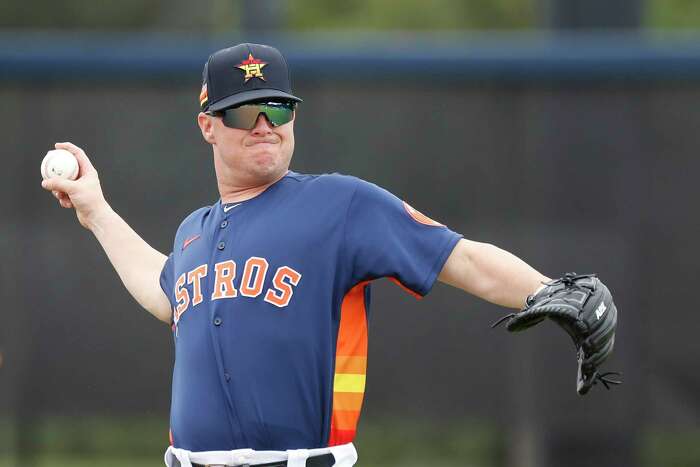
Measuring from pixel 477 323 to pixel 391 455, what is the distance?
0.83m

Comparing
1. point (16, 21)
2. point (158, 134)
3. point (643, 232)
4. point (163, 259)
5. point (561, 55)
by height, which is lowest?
point (163, 259)

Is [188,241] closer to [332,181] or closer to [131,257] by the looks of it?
[131,257]

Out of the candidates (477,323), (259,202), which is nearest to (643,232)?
(477,323)

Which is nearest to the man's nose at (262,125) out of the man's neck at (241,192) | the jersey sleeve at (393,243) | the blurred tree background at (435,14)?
the man's neck at (241,192)

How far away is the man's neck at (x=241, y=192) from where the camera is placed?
3357 mm

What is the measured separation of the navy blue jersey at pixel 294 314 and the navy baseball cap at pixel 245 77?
299mm

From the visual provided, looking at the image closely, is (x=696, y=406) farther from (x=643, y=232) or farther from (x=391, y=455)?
(x=391, y=455)

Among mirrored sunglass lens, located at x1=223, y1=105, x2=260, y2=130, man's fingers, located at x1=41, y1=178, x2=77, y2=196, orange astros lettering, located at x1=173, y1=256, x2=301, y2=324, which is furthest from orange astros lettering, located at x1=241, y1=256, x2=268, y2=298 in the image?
man's fingers, located at x1=41, y1=178, x2=77, y2=196

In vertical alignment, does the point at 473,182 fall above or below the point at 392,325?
above

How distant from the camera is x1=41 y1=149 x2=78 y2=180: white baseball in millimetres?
3650

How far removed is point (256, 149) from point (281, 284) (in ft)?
1.27

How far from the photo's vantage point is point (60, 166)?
3.66 meters

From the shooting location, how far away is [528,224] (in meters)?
6.33

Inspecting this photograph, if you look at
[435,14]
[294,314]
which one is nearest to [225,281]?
[294,314]
